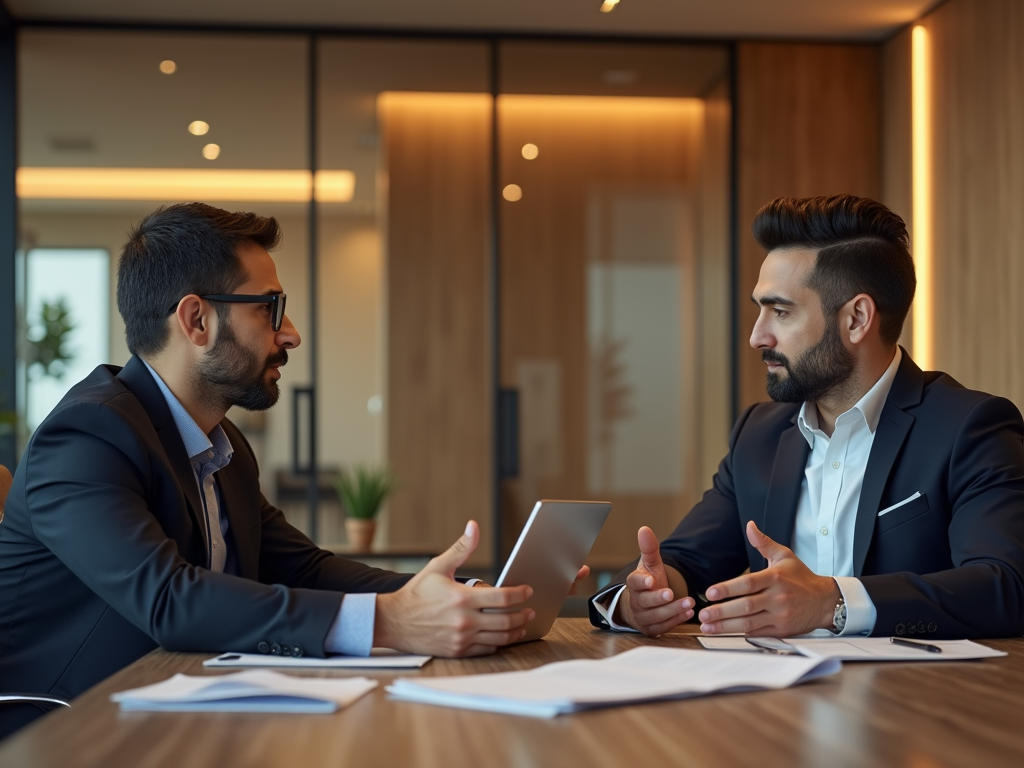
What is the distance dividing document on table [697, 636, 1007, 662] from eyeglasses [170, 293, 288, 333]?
1070 mm

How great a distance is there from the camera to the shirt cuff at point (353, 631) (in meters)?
1.57

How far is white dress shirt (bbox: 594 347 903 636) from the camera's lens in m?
2.34

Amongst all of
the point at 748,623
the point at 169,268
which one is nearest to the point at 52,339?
the point at 169,268

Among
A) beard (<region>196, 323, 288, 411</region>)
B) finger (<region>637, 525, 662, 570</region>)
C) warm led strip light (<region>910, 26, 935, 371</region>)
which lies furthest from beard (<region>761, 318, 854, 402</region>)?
warm led strip light (<region>910, 26, 935, 371</region>)

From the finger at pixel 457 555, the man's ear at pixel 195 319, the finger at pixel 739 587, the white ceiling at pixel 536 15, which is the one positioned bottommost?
the finger at pixel 739 587

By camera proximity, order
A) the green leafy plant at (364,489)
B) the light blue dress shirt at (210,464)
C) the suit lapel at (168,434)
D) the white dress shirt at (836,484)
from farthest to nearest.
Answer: the green leafy plant at (364,489), the white dress shirt at (836,484), the light blue dress shirt at (210,464), the suit lapel at (168,434)

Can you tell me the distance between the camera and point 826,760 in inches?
39.8

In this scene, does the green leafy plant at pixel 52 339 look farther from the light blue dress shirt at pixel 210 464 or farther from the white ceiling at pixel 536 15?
the light blue dress shirt at pixel 210 464

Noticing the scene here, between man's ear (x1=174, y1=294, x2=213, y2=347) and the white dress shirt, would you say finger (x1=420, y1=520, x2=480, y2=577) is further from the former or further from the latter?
the white dress shirt

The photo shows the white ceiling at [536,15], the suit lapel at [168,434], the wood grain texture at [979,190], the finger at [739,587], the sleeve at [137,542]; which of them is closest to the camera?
the sleeve at [137,542]

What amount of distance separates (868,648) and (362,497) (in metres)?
4.23

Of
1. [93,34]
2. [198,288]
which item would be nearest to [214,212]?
[198,288]

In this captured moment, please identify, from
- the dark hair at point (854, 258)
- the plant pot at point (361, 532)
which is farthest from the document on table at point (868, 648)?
the plant pot at point (361, 532)

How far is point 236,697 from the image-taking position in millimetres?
1207
